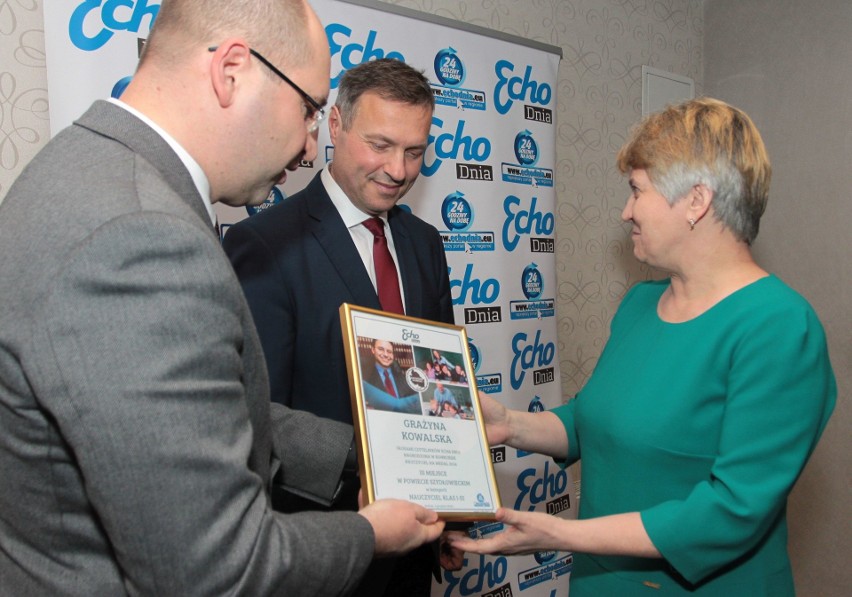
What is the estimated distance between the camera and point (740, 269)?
1542 mm

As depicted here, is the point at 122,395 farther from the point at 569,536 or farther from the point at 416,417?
the point at 569,536

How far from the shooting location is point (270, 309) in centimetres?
168

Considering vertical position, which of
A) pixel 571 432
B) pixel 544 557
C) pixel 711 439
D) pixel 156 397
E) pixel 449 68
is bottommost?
pixel 544 557

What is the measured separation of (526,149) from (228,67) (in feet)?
7.10

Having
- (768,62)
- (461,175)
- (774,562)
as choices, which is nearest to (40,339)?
(774,562)

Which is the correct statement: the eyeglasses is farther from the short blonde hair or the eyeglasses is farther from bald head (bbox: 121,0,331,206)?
the short blonde hair

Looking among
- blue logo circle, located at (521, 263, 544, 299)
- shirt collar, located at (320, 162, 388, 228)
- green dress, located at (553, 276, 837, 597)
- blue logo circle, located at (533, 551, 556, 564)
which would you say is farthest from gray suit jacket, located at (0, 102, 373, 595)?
blue logo circle, located at (533, 551, 556, 564)

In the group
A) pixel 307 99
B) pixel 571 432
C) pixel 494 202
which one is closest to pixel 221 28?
pixel 307 99

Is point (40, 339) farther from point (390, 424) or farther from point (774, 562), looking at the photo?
point (774, 562)

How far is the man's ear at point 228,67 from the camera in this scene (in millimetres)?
946

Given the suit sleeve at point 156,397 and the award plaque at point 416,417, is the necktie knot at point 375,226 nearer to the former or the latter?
the award plaque at point 416,417

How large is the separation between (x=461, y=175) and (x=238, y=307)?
203cm

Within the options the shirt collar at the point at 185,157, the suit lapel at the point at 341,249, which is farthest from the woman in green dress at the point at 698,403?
the shirt collar at the point at 185,157

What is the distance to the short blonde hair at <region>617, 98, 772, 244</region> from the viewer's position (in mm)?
1515
